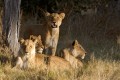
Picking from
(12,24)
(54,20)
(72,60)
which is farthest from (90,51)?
(12,24)

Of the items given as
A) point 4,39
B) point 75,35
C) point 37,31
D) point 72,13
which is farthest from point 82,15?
point 4,39

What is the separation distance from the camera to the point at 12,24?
30.1 feet

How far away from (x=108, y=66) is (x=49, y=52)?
190cm

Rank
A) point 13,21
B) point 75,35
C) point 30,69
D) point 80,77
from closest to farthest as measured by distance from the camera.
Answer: point 80,77, point 30,69, point 13,21, point 75,35

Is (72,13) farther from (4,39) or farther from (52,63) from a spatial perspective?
(52,63)

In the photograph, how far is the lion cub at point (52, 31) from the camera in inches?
376

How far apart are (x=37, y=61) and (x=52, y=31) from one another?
1.80m

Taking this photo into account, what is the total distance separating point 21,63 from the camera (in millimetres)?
8195

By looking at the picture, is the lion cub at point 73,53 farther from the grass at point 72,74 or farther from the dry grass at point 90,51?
the grass at point 72,74

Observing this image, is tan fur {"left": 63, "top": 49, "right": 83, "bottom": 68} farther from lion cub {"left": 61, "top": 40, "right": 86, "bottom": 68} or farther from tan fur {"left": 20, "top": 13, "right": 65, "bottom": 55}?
tan fur {"left": 20, "top": 13, "right": 65, "bottom": 55}

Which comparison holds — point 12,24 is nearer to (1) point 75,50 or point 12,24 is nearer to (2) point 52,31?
(2) point 52,31

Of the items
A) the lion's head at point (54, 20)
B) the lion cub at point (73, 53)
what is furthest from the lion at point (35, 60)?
the lion's head at point (54, 20)

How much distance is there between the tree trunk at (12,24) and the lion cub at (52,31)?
81 cm

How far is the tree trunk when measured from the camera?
9.14m
